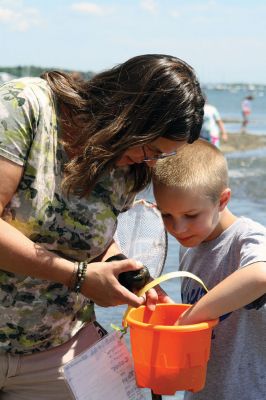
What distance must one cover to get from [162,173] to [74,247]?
52cm

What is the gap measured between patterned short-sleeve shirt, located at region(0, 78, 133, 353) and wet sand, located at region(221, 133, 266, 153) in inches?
806

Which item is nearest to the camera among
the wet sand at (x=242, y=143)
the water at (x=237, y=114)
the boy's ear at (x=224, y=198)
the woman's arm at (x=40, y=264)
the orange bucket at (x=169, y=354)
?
the woman's arm at (x=40, y=264)

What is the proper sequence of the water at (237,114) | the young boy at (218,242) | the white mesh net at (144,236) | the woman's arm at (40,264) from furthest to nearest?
1. the water at (237,114)
2. the white mesh net at (144,236)
3. the young boy at (218,242)
4. the woman's arm at (40,264)

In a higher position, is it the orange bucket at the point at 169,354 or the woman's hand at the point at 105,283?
the woman's hand at the point at 105,283

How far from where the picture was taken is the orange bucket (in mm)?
2896

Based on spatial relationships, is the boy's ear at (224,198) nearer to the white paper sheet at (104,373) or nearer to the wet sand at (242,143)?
the white paper sheet at (104,373)

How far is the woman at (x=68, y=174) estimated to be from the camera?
2760 millimetres

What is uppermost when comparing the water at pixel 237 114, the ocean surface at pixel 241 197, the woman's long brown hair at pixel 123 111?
the woman's long brown hair at pixel 123 111

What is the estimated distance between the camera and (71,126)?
2895mm

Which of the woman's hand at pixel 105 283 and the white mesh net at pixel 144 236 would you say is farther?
the white mesh net at pixel 144 236

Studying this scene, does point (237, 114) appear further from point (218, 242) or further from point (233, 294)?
point (233, 294)

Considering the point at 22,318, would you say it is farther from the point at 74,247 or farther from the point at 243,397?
the point at 243,397

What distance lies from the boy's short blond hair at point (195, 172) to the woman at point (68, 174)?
233 mm

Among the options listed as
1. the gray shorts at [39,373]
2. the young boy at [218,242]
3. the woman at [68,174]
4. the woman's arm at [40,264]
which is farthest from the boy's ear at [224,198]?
the gray shorts at [39,373]
